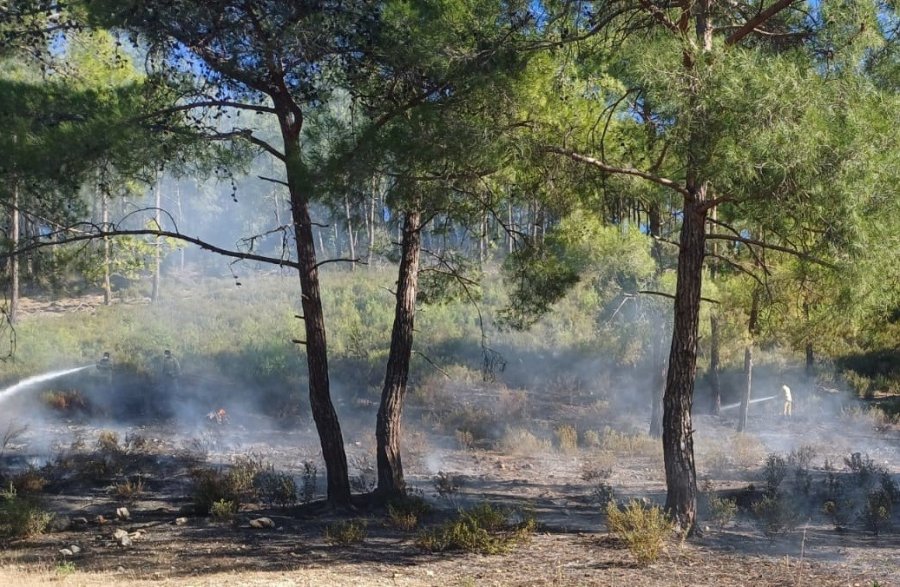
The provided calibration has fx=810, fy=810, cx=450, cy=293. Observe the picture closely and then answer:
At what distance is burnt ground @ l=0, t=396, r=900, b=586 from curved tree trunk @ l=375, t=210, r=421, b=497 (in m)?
0.73

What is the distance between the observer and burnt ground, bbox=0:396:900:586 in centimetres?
796

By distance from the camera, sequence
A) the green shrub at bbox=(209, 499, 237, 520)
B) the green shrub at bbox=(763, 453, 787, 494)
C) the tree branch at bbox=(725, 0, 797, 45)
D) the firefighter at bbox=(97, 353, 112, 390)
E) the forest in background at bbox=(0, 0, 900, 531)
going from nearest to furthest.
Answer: the forest in background at bbox=(0, 0, 900, 531) → the tree branch at bbox=(725, 0, 797, 45) → the green shrub at bbox=(209, 499, 237, 520) → the green shrub at bbox=(763, 453, 787, 494) → the firefighter at bbox=(97, 353, 112, 390)

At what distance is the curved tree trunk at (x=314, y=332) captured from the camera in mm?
10727

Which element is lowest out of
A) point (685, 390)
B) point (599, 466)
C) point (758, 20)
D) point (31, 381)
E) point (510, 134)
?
point (599, 466)

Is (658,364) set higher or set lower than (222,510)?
higher

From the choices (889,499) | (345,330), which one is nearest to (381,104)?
(889,499)

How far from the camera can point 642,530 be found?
331 inches

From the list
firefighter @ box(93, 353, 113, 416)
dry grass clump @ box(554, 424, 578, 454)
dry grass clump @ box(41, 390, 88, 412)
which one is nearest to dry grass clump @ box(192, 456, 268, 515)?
dry grass clump @ box(554, 424, 578, 454)

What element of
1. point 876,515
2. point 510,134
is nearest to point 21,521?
point 510,134

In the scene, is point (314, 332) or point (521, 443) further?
point (521, 443)

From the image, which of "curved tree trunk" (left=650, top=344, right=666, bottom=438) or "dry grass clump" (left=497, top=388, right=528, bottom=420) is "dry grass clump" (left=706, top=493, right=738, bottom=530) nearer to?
"curved tree trunk" (left=650, top=344, right=666, bottom=438)

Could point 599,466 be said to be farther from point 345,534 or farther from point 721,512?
point 345,534

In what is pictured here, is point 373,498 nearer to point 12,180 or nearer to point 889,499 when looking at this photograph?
point 12,180

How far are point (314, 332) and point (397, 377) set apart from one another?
139cm
